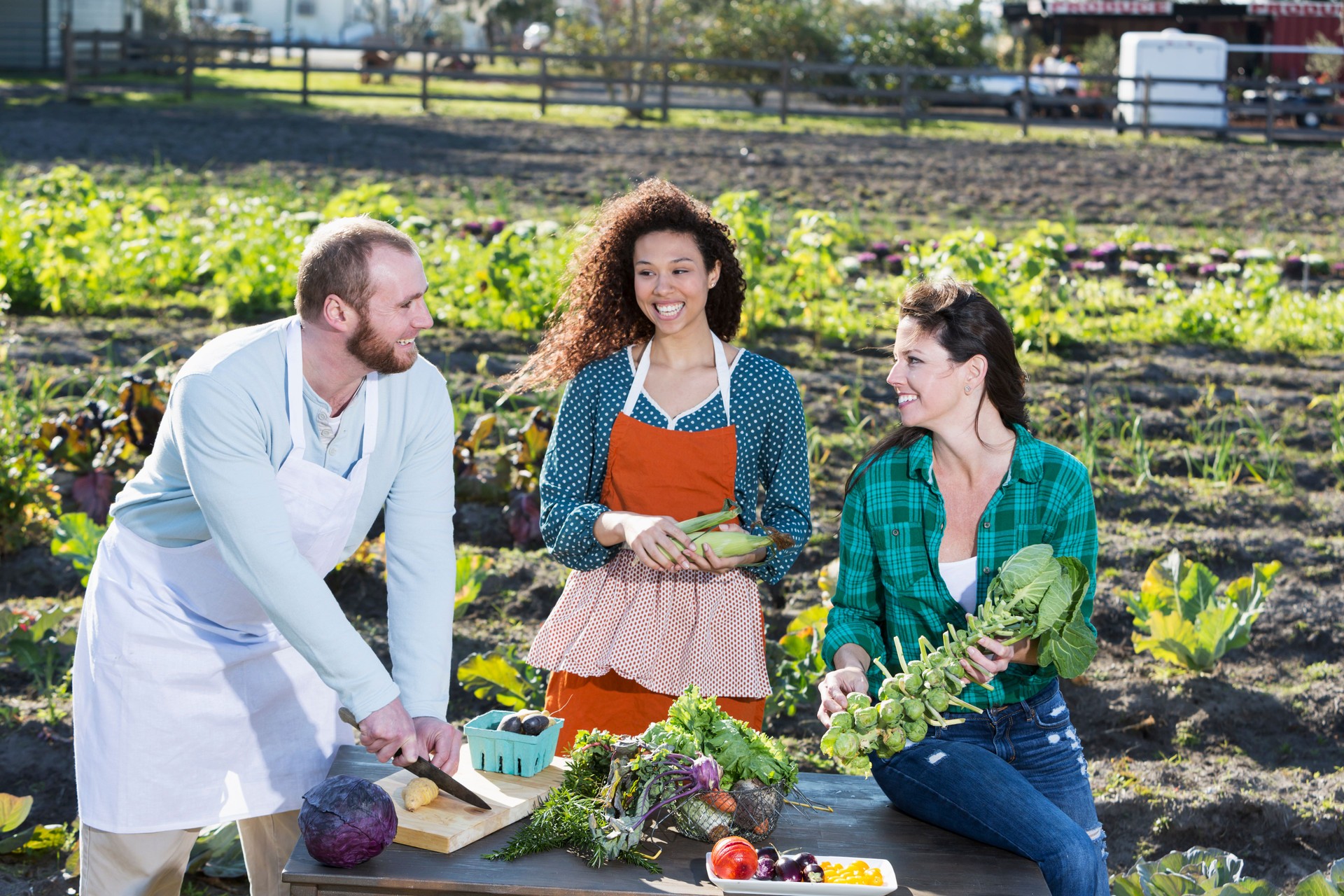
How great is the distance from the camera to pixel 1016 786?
245cm

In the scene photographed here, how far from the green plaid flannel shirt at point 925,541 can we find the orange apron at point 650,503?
12.2 inches

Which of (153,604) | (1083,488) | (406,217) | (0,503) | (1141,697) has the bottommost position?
(1141,697)

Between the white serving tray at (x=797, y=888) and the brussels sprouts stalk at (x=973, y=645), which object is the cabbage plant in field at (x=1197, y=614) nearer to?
the brussels sprouts stalk at (x=973, y=645)

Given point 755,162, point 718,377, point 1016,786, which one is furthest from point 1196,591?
point 755,162

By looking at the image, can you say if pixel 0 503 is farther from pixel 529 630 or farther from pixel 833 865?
pixel 833 865

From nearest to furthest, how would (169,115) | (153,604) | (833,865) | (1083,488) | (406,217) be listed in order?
(833,865), (153,604), (1083,488), (406,217), (169,115)

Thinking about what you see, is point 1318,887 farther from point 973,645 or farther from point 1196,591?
point 1196,591

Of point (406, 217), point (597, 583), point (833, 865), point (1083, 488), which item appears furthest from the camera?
point (406, 217)

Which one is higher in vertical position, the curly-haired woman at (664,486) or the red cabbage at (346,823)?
the curly-haired woman at (664,486)

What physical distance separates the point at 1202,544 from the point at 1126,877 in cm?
282

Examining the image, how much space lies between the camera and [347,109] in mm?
20156

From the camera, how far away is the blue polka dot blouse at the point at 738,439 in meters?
3.12

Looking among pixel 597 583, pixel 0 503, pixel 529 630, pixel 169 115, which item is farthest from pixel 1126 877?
pixel 169 115

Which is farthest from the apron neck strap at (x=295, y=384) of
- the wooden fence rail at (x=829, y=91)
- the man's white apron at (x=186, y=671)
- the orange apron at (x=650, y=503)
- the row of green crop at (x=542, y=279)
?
the wooden fence rail at (x=829, y=91)
